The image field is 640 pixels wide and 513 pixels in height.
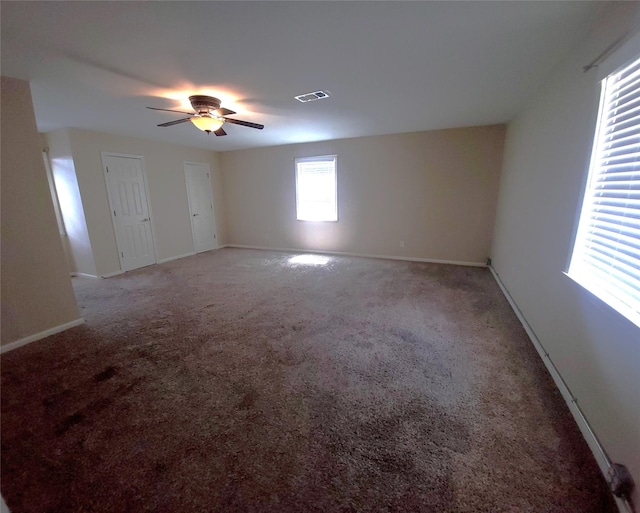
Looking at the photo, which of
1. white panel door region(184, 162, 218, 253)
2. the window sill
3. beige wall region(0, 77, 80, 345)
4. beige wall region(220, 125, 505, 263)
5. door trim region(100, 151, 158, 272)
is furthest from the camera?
white panel door region(184, 162, 218, 253)

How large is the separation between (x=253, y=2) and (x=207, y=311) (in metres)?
2.77

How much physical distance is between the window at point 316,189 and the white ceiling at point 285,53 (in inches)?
81.2

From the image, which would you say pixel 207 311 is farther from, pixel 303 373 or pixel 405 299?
pixel 405 299

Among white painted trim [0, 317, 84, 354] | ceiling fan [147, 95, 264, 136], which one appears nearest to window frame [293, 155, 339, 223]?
ceiling fan [147, 95, 264, 136]

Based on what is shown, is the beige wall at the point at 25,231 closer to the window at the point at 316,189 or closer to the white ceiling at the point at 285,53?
the white ceiling at the point at 285,53

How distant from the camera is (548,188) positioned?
2.25 m

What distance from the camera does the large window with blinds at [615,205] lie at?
49.3 inches

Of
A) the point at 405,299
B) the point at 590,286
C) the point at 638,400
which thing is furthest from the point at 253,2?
the point at 405,299

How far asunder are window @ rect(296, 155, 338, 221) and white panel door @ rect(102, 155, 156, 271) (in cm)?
296

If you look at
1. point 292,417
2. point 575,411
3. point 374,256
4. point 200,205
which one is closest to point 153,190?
point 200,205

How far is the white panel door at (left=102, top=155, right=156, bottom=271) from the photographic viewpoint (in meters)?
4.44

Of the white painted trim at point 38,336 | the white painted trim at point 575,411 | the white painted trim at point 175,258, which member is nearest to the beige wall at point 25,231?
the white painted trim at point 38,336

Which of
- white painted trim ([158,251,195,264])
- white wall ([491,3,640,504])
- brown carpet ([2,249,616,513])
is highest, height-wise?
white wall ([491,3,640,504])

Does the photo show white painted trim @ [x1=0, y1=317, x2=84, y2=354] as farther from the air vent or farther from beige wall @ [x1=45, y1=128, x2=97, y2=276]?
the air vent
